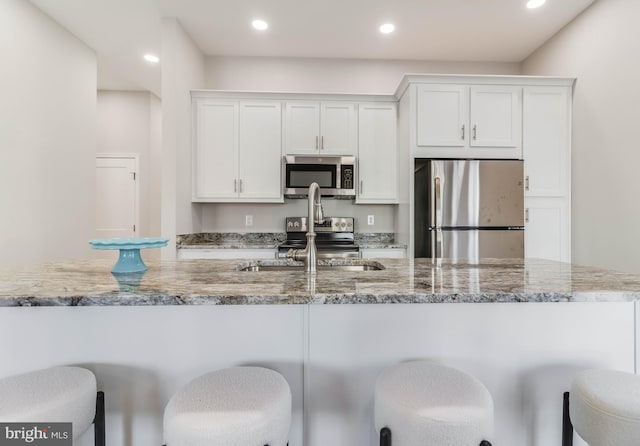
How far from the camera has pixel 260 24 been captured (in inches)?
118

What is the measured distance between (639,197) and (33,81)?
16.5 ft

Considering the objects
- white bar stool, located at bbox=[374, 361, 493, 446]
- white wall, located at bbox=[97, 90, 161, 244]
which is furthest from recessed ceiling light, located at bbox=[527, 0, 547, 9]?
white wall, located at bbox=[97, 90, 161, 244]

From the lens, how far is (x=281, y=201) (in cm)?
336

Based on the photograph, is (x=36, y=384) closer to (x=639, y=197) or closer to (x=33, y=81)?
(x=33, y=81)

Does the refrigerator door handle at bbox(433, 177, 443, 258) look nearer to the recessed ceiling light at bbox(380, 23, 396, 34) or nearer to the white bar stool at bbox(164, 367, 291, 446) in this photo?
the recessed ceiling light at bbox(380, 23, 396, 34)

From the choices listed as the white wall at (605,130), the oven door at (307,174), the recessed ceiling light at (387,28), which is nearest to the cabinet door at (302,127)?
the oven door at (307,174)

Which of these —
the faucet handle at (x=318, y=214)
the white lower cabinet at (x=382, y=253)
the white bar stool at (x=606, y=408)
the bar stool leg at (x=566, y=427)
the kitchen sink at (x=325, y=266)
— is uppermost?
the faucet handle at (x=318, y=214)

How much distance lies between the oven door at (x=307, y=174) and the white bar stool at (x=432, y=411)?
8.28 feet

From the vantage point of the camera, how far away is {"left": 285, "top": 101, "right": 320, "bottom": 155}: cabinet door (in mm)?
3328

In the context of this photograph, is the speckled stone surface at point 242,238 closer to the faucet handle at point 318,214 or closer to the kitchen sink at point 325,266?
the kitchen sink at point 325,266

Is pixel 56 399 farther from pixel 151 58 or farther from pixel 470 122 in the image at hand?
pixel 151 58

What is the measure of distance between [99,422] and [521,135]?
3568 millimetres

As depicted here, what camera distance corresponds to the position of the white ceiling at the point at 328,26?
2729mm

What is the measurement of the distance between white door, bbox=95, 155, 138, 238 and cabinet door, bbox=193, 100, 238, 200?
2076mm
